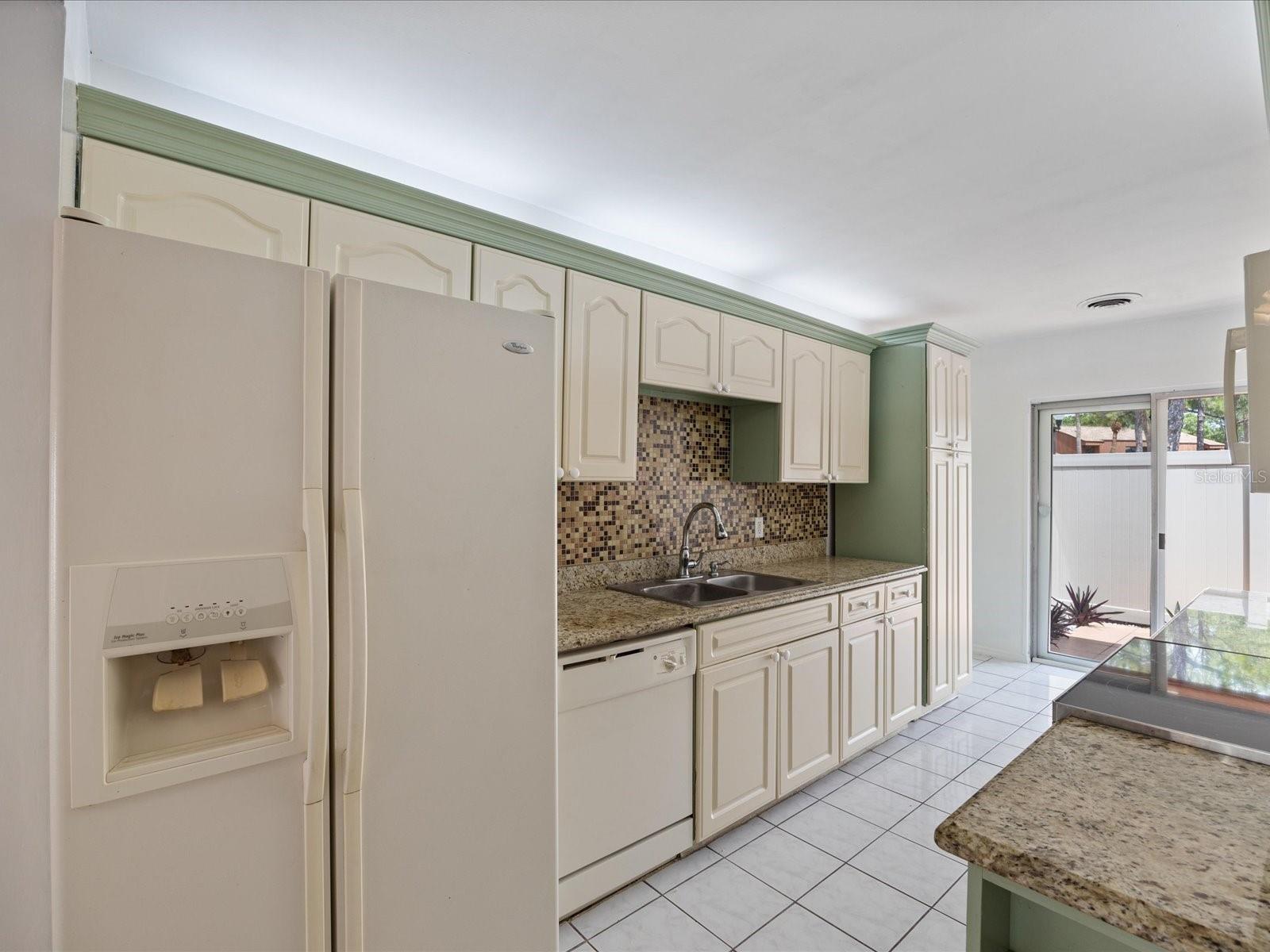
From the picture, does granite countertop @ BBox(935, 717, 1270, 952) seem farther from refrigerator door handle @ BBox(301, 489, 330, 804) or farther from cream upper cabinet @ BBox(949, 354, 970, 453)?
cream upper cabinet @ BBox(949, 354, 970, 453)

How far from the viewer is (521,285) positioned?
2.05 metres

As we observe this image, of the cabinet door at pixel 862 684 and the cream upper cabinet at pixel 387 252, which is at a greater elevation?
the cream upper cabinet at pixel 387 252

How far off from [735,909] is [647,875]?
1.06ft

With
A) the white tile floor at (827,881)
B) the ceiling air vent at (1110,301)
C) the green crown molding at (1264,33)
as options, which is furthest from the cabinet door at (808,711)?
the ceiling air vent at (1110,301)

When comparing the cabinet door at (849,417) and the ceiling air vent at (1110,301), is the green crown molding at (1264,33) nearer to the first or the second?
the cabinet door at (849,417)

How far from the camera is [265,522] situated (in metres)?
1.15

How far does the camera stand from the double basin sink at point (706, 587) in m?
2.66

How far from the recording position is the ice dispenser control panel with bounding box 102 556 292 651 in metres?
1.02

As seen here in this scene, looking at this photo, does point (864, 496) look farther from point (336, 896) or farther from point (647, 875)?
point (336, 896)

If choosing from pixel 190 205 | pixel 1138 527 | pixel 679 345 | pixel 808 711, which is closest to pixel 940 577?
pixel 808 711

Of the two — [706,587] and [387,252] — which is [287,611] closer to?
[387,252]

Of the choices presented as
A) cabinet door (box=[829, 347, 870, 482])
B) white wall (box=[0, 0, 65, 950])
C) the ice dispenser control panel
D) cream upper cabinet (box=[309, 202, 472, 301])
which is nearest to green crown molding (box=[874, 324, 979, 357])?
cabinet door (box=[829, 347, 870, 482])

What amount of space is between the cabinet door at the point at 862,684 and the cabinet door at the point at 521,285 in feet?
5.49

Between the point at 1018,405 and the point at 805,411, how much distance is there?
2.44 m
